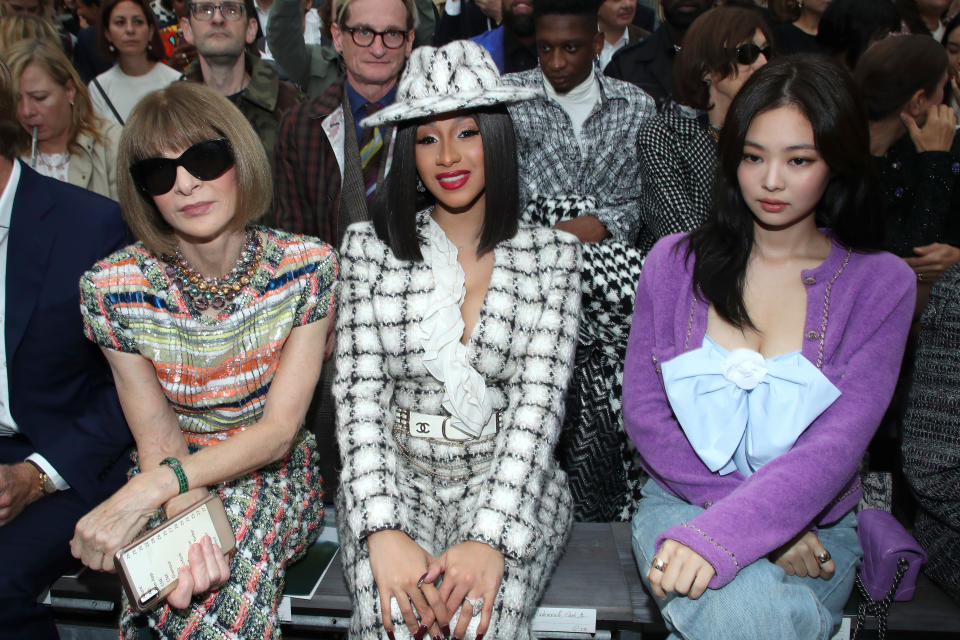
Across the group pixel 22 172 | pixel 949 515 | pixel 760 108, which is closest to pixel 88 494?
pixel 22 172

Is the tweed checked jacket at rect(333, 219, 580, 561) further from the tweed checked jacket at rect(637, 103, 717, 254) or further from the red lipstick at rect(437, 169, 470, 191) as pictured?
the tweed checked jacket at rect(637, 103, 717, 254)

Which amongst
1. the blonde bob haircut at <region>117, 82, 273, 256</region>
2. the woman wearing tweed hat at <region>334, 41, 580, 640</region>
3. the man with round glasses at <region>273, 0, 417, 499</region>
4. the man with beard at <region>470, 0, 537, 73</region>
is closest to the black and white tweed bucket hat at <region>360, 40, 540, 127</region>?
the woman wearing tweed hat at <region>334, 41, 580, 640</region>

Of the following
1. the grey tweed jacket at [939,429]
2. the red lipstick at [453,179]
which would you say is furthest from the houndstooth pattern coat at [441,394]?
the grey tweed jacket at [939,429]

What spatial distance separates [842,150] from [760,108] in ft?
0.75

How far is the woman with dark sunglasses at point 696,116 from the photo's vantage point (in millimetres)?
2982

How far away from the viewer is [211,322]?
7.19 ft

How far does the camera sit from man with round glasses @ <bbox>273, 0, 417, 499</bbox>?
3.27 metres

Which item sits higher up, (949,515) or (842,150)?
(842,150)

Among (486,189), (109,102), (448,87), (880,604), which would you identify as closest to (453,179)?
(486,189)

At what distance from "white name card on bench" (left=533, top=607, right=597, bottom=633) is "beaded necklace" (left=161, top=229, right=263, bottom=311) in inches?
49.8

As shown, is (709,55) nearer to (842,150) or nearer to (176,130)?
(842,150)

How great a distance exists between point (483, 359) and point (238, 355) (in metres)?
0.70

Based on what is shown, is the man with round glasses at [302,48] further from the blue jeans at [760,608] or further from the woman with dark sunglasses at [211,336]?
the blue jeans at [760,608]

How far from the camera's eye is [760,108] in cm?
199
